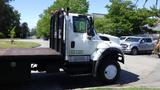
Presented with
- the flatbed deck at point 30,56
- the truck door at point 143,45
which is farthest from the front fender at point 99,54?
the truck door at point 143,45

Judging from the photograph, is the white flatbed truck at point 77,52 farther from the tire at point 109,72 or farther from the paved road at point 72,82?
the paved road at point 72,82

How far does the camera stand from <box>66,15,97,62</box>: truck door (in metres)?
11.1

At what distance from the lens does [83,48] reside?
11.4 m

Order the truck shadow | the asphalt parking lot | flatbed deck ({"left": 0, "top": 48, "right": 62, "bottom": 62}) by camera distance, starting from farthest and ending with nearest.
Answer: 1. the asphalt parking lot
2. the truck shadow
3. flatbed deck ({"left": 0, "top": 48, "right": 62, "bottom": 62})

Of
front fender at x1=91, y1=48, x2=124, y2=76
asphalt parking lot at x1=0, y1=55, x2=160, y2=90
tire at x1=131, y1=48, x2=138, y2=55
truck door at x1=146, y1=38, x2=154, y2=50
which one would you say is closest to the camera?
asphalt parking lot at x1=0, y1=55, x2=160, y2=90

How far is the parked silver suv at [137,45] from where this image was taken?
29.1 m

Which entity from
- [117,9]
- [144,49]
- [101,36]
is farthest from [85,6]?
[101,36]

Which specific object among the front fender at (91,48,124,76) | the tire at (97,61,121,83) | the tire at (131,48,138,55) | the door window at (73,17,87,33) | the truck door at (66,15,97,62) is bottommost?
the tire at (131,48,138,55)

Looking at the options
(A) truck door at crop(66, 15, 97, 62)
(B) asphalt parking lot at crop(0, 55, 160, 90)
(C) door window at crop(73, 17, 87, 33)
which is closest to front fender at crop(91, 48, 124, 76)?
(A) truck door at crop(66, 15, 97, 62)

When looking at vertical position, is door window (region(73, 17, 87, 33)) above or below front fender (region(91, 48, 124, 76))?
above

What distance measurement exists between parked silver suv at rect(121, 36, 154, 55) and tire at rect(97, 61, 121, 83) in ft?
56.6

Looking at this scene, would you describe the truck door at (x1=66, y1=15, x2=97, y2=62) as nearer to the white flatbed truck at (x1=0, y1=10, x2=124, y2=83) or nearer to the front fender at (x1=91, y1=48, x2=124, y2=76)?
the white flatbed truck at (x1=0, y1=10, x2=124, y2=83)

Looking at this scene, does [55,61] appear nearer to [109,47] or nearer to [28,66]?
[28,66]

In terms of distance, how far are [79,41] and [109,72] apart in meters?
1.65
